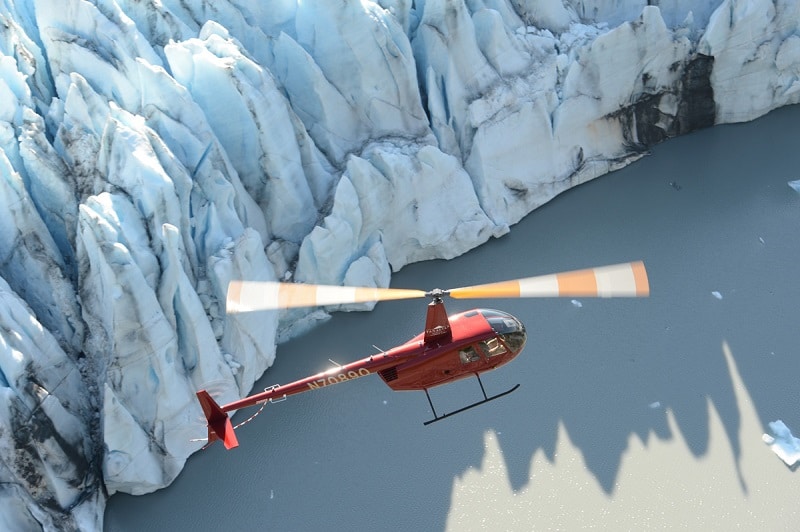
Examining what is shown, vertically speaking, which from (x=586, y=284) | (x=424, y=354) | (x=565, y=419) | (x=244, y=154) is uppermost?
(x=586, y=284)

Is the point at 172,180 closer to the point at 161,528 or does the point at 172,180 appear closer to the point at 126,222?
the point at 126,222

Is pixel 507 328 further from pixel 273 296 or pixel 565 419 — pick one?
pixel 565 419

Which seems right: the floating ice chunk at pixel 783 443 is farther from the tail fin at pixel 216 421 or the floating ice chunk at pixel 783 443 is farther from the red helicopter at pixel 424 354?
the tail fin at pixel 216 421

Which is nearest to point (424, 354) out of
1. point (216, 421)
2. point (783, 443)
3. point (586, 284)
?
point (586, 284)

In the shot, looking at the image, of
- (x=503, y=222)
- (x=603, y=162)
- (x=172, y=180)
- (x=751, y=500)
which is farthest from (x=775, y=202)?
(x=172, y=180)

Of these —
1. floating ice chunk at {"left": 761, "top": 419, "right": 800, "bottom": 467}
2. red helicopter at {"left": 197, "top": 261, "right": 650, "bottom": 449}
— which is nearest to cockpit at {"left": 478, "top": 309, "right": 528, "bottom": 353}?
red helicopter at {"left": 197, "top": 261, "right": 650, "bottom": 449}

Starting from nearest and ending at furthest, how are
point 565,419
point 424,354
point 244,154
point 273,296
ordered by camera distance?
point 424,354 < point 273,296 < point 565,419 < point 244,154

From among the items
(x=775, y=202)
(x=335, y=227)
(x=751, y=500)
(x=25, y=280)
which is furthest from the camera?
(x=775, y=202)
